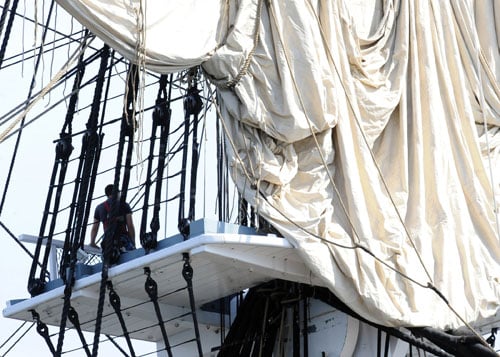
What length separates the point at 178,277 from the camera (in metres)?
12.9

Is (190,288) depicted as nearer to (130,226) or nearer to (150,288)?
(150,288)

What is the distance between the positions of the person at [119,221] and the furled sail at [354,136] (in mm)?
1130

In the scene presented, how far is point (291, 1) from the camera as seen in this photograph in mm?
13195

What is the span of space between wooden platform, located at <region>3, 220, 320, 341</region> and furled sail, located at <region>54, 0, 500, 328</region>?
0.98 ft

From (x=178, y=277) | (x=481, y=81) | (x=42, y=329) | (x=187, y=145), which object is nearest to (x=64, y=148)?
(x=187, y=145)

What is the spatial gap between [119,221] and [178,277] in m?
0.78

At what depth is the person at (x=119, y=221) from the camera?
43.9ft

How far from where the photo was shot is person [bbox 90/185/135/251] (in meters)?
13.4

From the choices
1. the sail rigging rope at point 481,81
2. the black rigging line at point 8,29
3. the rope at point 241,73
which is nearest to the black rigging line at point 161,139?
the rope at point 241,73

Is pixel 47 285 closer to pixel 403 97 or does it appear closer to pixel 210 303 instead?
pixel 210 303

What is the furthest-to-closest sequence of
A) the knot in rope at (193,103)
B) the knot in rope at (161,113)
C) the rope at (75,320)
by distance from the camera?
the knot in rope at (161,113) < the knot in rope at (193,103) < the rope at (75,320)

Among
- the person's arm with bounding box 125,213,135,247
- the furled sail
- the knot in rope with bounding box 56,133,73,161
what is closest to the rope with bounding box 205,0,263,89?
the furled sail

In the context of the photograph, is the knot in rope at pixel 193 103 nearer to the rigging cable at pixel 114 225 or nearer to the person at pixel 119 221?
the rigging cable at pixel 114 225

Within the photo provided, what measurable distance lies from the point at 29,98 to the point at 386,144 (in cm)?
318
